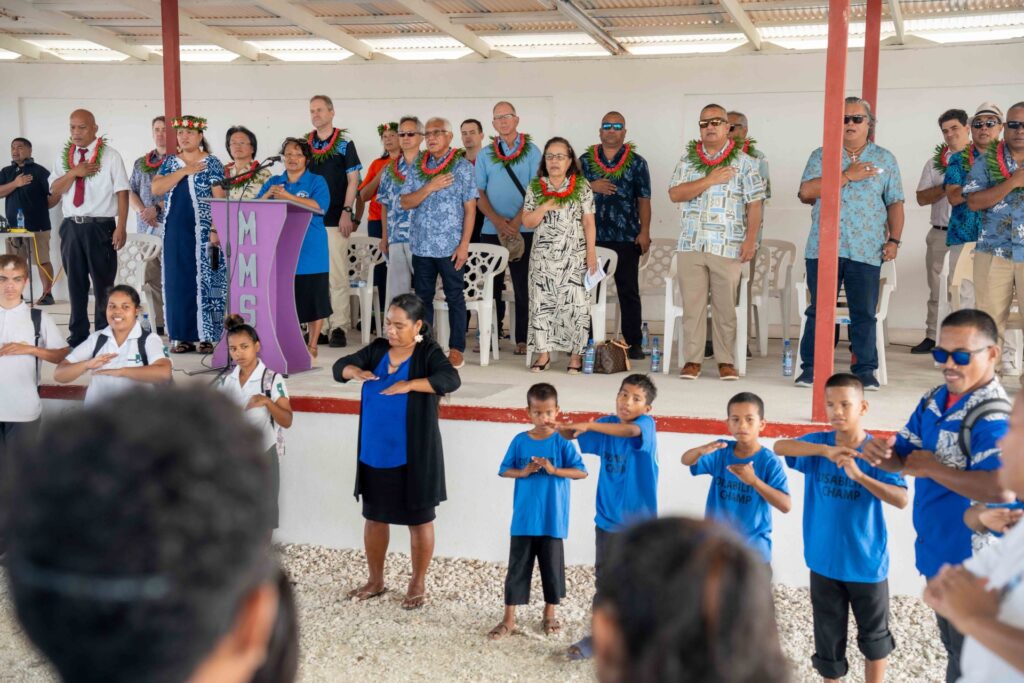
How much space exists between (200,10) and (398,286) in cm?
310

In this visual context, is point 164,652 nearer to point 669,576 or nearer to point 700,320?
point 669,576

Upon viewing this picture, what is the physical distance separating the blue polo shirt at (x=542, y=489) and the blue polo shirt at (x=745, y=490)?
659mm

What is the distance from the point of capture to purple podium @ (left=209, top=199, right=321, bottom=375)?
18.5ft

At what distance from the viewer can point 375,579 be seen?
4746 mm

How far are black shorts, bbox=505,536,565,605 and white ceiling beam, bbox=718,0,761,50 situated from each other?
14.0 ft

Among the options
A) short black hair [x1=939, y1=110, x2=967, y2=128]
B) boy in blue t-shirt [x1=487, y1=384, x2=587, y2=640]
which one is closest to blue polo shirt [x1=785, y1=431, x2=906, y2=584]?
boy in blue t-shirt [x1=487, y1=384, x2=587, y2=640]

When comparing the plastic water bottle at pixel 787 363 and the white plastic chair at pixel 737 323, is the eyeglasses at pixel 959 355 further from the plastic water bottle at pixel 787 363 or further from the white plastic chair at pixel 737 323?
the plastic water bottle at pixel 787 363

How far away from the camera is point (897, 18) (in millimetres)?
7270

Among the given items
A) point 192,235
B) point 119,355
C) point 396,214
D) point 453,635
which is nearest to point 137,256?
point 192,235

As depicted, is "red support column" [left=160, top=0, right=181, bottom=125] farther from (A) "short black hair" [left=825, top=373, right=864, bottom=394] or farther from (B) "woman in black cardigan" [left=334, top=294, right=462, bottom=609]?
(A) "short black hair" [left=825, top=373, right=864, bottom=394]

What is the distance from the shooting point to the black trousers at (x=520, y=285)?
6.87m

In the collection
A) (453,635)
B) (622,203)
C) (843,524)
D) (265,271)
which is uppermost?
(622,203)

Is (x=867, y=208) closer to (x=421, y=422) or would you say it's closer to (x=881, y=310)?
(x=881, y=310)

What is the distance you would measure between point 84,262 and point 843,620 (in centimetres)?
524
